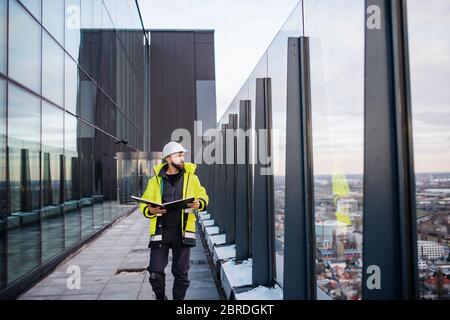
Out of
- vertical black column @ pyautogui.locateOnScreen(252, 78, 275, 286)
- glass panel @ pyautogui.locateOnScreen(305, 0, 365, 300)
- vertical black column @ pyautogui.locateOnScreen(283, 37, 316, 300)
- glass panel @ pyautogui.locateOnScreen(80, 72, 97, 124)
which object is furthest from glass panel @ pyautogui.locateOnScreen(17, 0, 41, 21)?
glass panel @ pyautogui.locateOnScreen(305, 0, 365, 300)

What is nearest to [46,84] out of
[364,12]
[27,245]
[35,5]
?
[35,5]

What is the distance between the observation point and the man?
172 inches

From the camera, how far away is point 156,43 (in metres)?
34.7

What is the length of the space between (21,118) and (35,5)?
94.8 inches

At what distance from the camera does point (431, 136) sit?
200 cm

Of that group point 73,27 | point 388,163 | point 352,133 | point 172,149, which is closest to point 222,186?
point 172,149

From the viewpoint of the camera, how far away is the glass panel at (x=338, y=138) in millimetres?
2605

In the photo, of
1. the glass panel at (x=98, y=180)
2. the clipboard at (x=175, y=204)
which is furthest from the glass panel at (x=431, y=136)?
the glass panel at (x=98, y=180)

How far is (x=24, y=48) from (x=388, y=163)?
678cm

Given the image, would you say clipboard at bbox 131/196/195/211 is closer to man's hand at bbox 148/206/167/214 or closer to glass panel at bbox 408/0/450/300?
man's hand at bbox 148/206/167/214

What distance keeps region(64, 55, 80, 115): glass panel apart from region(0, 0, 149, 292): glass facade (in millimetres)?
26

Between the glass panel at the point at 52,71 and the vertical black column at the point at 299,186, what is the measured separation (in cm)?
616

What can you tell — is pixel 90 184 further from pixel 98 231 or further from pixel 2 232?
Result: pixel 2 232

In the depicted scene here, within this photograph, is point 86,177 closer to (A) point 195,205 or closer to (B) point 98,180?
(B) point 98,180
